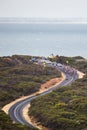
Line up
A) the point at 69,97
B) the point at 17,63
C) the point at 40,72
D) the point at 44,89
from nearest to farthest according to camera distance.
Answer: the point at 69,97, the point at 44,89, the point at 40,72, the point at 17,63

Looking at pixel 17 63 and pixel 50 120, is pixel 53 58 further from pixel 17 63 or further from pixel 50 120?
pixel 50 120

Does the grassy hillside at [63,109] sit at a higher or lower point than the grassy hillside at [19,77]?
lower

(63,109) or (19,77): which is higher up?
(19,77)

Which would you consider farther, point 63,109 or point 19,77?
point 19,77

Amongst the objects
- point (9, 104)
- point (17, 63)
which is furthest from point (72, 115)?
point (17, 63)

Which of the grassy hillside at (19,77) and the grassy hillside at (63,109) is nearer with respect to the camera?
the grassy hillside at (63,109)
